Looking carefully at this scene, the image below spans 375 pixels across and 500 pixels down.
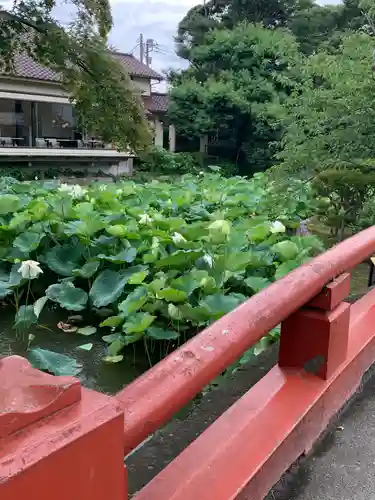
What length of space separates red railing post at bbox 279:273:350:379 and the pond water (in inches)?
85.1

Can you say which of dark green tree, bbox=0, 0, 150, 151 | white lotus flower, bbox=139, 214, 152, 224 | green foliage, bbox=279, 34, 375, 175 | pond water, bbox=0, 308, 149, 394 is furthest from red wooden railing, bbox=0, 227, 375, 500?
dark green tree, bbox=0, 0, 150, 151

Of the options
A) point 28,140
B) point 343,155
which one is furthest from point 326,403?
point 28,140

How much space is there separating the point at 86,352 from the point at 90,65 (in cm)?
382

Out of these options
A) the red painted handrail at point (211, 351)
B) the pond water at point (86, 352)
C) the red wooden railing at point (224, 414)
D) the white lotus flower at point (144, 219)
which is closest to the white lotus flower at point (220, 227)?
the white lotus flower at point (144, 219)

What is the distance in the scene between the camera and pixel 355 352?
1.89 meters

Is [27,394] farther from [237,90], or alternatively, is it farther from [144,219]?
[237,90]

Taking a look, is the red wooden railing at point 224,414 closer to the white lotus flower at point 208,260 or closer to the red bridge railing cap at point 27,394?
the red bridge railing cap at point 27,394

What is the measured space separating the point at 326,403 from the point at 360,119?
4.90m

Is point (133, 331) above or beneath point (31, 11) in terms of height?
beneath

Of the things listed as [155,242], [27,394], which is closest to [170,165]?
[155,242]

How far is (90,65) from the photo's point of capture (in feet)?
21.2

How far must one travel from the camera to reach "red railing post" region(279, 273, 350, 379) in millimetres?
1640

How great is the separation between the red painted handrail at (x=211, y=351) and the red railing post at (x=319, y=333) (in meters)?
0.06

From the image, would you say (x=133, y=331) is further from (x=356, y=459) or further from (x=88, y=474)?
(x=88, y=474)
